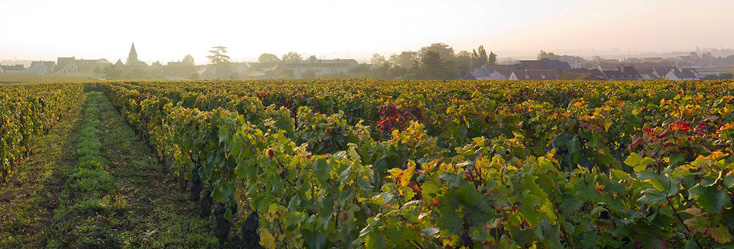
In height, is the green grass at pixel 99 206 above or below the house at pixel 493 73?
below

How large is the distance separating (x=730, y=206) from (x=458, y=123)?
5.19 metres

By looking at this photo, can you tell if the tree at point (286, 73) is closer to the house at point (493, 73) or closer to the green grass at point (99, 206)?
the house at point (493, 73)

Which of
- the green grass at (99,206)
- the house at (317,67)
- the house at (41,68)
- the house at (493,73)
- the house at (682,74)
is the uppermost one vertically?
the house at (41,68)

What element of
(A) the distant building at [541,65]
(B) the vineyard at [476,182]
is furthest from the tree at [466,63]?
(B) the vineyard at [476,182]

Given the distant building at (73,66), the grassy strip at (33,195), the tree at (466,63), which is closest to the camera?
the grassy strip at (33,195)

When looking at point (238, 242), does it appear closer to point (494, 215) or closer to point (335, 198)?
point (335, 198)

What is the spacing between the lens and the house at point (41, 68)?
467 ft

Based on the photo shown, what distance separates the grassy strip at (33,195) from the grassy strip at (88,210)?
8.1 inches

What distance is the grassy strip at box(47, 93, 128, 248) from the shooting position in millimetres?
6590

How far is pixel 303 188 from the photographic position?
4.04 meters

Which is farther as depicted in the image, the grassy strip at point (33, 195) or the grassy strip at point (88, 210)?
the grassy strip at point (33, 195)

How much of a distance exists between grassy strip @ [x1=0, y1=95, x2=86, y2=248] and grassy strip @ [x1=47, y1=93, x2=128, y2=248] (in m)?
0.21

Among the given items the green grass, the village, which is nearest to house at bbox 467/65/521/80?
the village

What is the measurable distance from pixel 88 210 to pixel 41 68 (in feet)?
556
